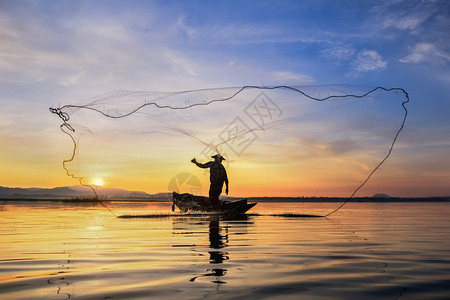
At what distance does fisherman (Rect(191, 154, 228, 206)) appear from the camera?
1217 inches

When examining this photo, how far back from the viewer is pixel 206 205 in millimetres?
32625

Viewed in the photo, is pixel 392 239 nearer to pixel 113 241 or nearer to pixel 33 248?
pixel 113 241

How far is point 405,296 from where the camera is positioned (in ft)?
18.6

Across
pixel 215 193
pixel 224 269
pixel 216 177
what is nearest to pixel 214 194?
pixel 215 193

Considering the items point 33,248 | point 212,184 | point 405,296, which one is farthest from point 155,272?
point 212,184

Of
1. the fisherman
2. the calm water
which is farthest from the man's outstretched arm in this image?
the calm water

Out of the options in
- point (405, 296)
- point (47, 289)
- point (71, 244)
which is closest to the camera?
point (405, 296)

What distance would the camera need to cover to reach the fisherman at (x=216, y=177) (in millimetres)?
30906

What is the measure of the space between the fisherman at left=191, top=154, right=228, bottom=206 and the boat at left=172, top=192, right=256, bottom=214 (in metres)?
0.55

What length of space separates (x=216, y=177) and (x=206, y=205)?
264 cm

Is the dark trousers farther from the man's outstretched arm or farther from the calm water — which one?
the calm water

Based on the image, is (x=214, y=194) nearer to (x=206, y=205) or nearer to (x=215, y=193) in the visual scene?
(x=215, y=193)

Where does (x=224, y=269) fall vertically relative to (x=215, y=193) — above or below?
below

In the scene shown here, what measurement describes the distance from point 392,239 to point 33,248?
1051 cm
